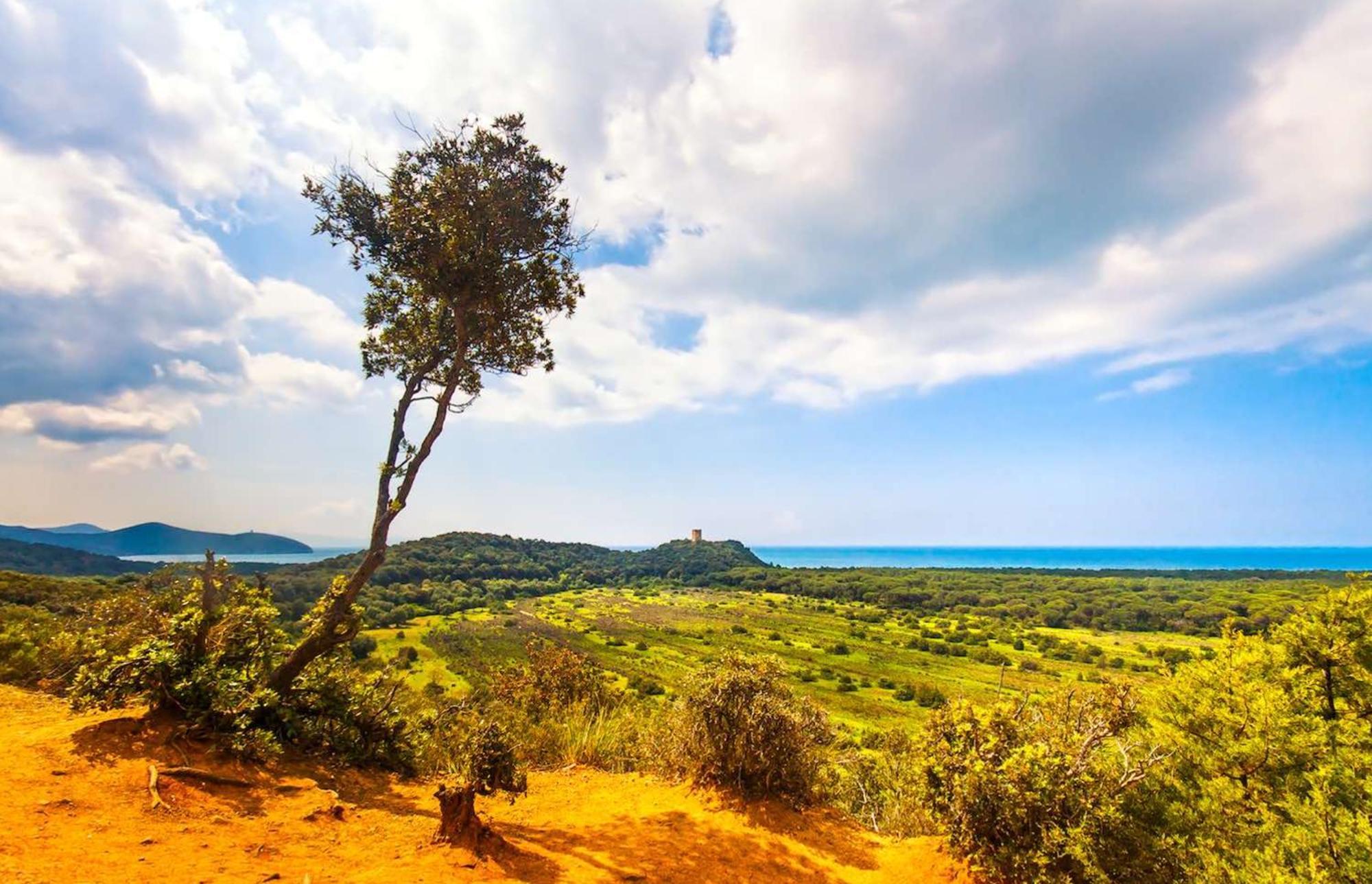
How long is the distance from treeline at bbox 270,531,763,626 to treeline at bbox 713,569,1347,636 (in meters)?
43.2

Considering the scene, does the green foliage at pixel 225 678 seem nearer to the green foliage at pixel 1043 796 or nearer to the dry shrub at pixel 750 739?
the dry shrub at pixel 750 739

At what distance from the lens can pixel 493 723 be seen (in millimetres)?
6176

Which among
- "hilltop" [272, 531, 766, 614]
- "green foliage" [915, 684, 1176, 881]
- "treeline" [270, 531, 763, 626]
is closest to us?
"green foliage" [915, 684, 1176, 881]

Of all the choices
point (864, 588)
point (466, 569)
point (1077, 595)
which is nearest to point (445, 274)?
point (466, 569)

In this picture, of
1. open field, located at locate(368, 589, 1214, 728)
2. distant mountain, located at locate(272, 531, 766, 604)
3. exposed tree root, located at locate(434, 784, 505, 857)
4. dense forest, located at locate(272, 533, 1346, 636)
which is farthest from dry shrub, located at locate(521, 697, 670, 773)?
distant mountain, located at locate(272, 531, 766, 604)

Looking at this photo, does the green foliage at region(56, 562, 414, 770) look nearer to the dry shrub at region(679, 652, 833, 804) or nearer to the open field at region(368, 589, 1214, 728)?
the dry shrub at region(679, 652, 833, 804)

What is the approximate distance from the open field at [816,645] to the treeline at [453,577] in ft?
32.4

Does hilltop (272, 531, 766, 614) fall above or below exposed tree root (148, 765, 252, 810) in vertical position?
below

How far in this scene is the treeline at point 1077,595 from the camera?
112000mm

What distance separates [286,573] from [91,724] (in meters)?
103

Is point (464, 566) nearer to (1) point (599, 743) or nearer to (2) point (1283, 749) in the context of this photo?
(1) point (599, 743)

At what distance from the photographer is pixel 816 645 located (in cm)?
9806

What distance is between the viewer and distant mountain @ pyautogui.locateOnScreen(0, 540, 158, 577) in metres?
72.8

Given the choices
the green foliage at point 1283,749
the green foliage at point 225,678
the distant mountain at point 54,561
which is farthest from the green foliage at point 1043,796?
the distant mountain at point 54,561
